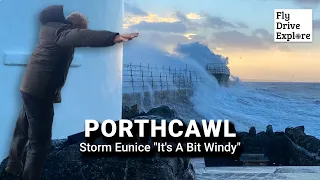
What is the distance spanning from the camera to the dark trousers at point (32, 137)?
3219 mm

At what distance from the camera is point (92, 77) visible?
3375 millimetres

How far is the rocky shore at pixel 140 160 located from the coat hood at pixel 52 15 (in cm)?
66

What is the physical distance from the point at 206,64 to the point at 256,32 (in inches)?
14.0

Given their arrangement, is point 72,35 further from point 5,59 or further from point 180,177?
point 180,177

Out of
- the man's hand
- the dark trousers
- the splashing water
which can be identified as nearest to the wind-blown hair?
the man's hand

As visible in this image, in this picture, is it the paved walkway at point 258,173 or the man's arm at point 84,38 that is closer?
the man's arm at point 84,38

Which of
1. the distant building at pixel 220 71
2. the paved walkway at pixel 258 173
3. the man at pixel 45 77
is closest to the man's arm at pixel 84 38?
the man at pixel 45 77

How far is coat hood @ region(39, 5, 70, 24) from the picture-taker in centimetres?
319

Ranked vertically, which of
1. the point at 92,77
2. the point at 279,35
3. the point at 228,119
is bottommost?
the point at 228,119

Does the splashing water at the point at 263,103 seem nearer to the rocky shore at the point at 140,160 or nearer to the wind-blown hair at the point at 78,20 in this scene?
the rocky shore at the point at 140,160

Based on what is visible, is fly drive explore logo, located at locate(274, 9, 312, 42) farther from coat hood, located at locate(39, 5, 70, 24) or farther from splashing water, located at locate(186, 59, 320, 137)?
coat hood, located at locate(39, 5, 70, 24)

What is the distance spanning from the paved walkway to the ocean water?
0.25 m

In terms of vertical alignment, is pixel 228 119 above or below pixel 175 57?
below

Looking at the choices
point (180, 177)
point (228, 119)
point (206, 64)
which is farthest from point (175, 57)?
point (180, 177)
